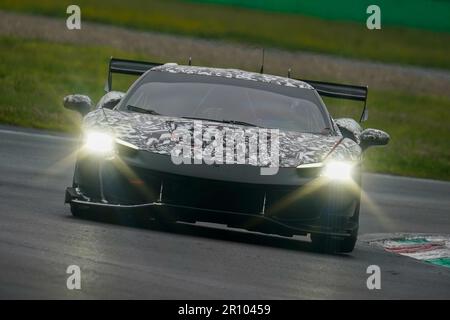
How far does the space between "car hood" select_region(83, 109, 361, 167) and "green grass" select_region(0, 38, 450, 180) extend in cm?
1138

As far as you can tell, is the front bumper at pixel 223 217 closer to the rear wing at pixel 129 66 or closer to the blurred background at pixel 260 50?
the rear wing at pixel 129 66

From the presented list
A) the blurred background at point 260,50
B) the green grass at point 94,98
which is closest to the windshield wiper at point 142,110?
the green grass at point 94,98

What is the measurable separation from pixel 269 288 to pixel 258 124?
3.16 meters

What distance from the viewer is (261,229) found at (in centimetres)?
1059

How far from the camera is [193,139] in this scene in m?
10.7

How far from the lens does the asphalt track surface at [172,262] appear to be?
8.12 meters

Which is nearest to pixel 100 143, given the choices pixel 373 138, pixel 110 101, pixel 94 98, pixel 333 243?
pixel 110 101

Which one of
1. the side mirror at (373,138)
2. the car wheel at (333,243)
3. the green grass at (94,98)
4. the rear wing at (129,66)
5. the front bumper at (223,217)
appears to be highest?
the green grass at (94,98)

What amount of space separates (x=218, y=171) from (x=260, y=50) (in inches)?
1020

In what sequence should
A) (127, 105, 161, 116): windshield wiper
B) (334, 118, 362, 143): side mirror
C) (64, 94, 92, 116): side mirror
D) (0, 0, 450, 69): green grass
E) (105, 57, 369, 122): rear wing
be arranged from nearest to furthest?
(127, 105, 161, 116): windshield wiper → (64, 94, 92, 116): side mirror → (334, 118, 362, 143): side mirror → (105, 57, 369, 122): rear wing → (0, 0, 450, 69): green grass

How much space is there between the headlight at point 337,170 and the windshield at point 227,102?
0.89m

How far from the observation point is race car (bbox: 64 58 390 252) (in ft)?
34.3

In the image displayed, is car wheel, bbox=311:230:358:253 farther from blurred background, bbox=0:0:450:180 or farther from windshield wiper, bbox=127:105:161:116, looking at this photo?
blurred background, bbox=0:0:450:180

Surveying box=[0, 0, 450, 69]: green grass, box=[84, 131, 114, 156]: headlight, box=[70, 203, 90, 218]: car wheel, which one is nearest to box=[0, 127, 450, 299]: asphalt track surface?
box=[70, 203, 90, 218]: car wheel
